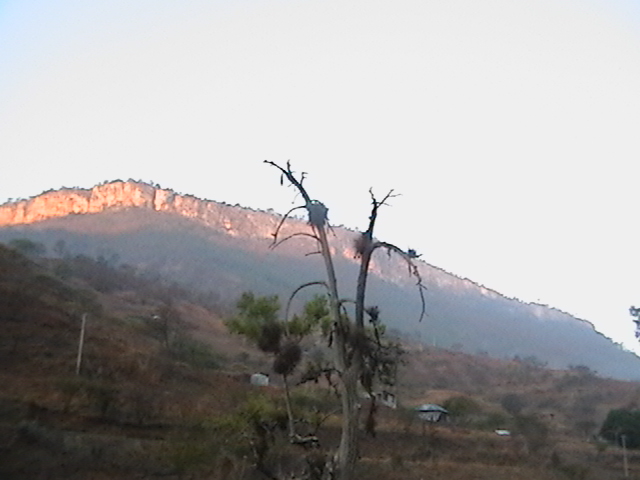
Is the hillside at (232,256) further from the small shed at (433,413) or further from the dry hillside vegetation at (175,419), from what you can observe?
the small shed at (433,413)

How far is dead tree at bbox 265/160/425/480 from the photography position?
30.5 feet

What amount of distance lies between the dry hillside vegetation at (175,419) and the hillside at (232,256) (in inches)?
2795

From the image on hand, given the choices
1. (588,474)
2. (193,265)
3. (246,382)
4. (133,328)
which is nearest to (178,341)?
(133,328)

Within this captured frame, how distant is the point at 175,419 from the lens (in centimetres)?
3128

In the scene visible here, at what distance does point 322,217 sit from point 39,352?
29198mm

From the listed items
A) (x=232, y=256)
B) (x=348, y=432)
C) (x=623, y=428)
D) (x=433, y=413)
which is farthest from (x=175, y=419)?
(x=232, y=256)

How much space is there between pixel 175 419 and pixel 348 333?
23.5 meters

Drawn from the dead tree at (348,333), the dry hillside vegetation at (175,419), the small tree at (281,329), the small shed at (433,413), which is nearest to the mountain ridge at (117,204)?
the dry hillside vegetation at (175,419)

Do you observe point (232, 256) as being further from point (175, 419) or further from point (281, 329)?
point (281, 329)

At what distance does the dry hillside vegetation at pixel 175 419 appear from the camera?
21172 mm

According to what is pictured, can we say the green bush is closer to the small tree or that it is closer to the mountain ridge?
the small tree

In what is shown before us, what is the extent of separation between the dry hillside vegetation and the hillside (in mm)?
71003

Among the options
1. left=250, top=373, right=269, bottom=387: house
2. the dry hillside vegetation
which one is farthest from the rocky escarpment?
left=250, top=373, right=269, bottom=387: house

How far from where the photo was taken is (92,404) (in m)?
29.9
